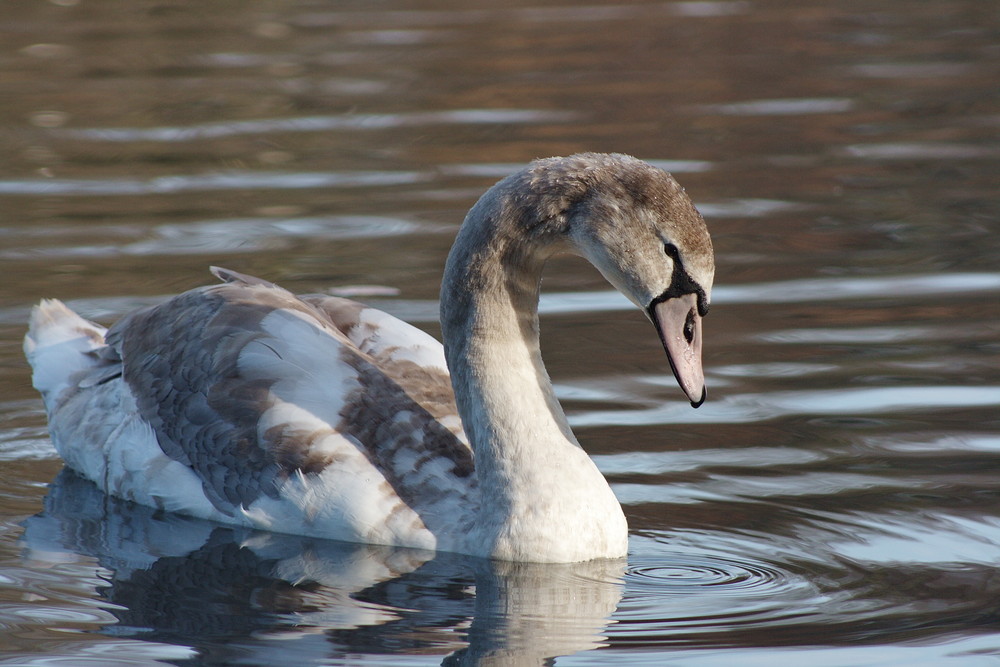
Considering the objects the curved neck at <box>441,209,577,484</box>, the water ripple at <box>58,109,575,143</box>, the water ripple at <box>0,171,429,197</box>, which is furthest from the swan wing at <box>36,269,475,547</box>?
the water ripple at <box>58,109,575,143</box>

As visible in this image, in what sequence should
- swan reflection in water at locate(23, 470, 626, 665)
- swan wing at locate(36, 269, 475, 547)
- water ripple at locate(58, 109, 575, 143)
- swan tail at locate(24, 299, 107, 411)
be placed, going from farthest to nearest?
water ripple at locate(58, 109, 575, 143) → swan tail at locate(24, 299, 107, 411) → swan wing at locate(36, 269, 475, 547) → swan reflection in water at locate(23, 470, 626, 665)

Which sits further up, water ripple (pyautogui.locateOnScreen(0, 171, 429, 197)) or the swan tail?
water ripple (pyautogui.locateOnScreen(0, 171, 429, 197))

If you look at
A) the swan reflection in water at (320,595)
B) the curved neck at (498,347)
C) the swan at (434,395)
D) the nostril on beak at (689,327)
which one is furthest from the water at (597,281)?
the nostril on beak at (689,327)

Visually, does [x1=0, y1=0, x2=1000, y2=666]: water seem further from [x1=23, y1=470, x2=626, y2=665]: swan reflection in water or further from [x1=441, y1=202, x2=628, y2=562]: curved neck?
[x1=441, y1=202, x2=628, y2=562]: curved neck

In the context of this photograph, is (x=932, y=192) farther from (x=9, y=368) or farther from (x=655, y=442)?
(x=9, y=368)

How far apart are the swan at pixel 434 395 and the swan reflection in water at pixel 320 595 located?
0.35 feet

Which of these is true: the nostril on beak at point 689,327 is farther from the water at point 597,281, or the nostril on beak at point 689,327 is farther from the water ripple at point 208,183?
the water ripple at point 208,183

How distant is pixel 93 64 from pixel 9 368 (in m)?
9.52

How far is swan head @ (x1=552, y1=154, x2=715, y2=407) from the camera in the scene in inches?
209

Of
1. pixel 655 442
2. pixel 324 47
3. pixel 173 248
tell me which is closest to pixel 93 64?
pixel 324 47

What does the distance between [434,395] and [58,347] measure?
2101 mm

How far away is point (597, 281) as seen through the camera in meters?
9.47

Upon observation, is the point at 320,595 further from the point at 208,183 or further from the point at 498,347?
the point at 208,183

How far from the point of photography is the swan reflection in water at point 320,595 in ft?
16.3
